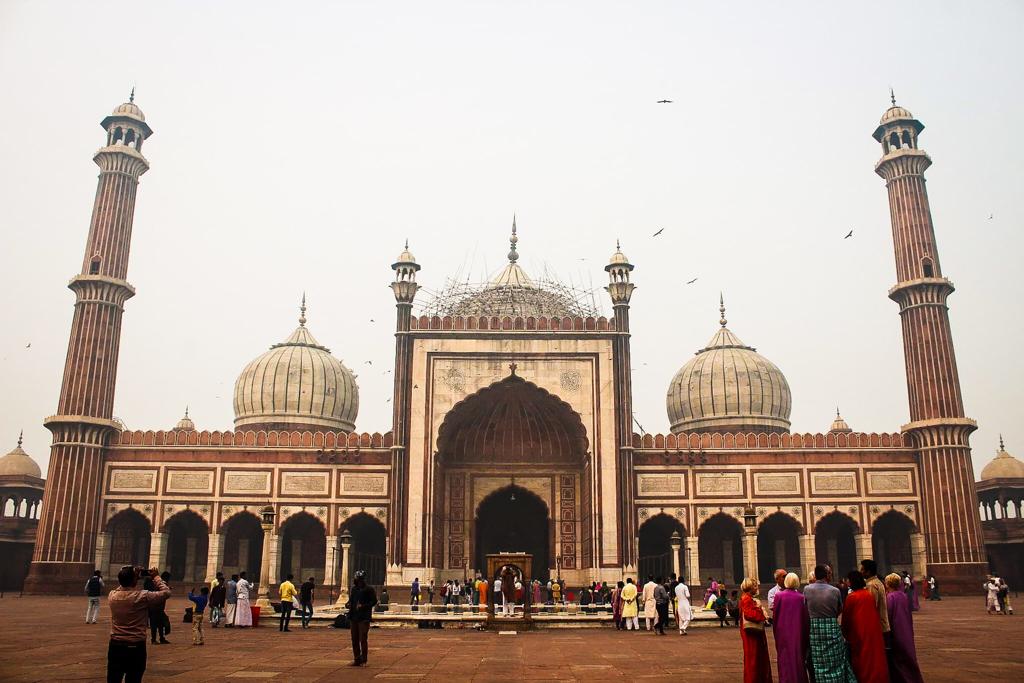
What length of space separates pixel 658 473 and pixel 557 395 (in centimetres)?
413

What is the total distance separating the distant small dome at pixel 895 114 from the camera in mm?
30938

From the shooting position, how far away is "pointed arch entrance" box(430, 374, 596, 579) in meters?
28.4

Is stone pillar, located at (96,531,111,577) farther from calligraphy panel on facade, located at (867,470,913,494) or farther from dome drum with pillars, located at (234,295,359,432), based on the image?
calligraphy panel on facade, located at (867,470,913,494)

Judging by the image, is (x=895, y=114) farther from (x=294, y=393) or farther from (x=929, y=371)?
(x=294, y=393)

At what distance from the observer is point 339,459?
28.4m

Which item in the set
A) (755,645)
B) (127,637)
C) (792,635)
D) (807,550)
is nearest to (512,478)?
(807,550)

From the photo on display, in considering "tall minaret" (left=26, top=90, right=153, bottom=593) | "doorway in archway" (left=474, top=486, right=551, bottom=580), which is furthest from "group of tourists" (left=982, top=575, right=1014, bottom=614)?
"tall minaret" (left=26, top=90, right=153, bottom=593)

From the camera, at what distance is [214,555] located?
2781 centimetres

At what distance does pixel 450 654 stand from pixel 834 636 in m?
6.27

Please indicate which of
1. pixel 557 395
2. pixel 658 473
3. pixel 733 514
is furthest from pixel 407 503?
pixel 733 514

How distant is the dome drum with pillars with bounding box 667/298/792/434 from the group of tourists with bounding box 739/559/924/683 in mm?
27483

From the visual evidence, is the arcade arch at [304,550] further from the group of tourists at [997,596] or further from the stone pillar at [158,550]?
the group of tourists at [997,596]

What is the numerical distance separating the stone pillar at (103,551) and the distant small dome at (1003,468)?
107 feet

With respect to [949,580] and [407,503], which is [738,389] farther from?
[407,503]
